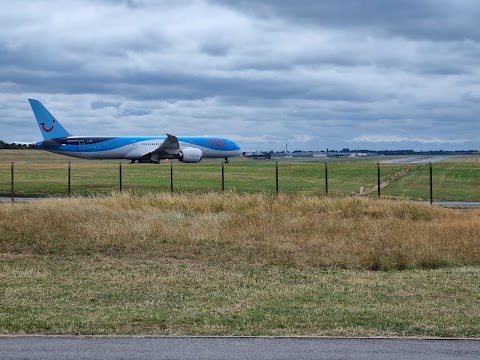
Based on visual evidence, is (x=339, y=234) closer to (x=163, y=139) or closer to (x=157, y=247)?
(x=157, y=247)

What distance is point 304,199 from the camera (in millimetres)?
25547

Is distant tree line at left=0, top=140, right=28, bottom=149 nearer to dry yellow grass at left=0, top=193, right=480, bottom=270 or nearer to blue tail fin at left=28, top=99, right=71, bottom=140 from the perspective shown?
blue tail fin at left=28, top=99, right=71, bottom=140

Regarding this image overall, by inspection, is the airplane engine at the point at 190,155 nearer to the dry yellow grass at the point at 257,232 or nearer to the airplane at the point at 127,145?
the airplane at the point at 127,145

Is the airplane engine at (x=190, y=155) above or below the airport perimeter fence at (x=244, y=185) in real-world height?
above

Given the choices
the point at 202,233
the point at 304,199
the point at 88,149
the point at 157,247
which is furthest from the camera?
the point at 88,149

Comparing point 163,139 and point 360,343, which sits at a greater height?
point 163,139

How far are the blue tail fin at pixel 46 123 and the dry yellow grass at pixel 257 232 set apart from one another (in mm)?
39506

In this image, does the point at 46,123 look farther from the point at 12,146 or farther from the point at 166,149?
the point at 12,146

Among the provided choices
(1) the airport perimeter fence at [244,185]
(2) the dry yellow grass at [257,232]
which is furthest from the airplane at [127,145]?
(2) the dry yellow grass at [257,232]

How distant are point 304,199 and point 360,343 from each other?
17753mm

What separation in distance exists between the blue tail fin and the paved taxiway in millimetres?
55255

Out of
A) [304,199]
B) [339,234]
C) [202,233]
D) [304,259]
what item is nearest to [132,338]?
[304,259]

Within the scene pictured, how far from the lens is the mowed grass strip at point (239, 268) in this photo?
30.0 feet

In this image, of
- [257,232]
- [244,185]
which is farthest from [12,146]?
[257,232]
